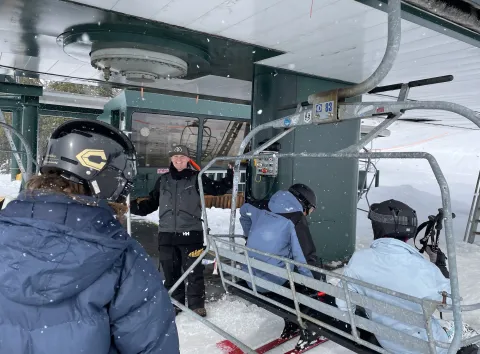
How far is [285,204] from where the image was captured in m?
3.14

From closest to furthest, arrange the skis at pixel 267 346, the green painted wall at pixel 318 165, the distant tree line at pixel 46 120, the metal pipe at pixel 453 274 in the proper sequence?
1. the metal pipe at pixel 453 274
2. the skis at pixel 267 346
3. the green painted wall at pixel 318 165
4. the distant tree line at pixel 46 120

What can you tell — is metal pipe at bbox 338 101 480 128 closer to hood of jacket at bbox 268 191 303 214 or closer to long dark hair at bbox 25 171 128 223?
hood of jacket at bbox 268 191 303 214

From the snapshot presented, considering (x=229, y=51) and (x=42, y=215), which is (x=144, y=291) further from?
(x=229, y=51)

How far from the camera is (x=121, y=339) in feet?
4.09

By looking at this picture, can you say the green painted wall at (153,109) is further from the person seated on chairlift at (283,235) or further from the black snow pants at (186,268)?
the person seated on chairlift at (283,235)

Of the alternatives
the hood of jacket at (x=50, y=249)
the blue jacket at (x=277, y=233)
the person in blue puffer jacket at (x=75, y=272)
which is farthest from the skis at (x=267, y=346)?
the hood of jacket at (x=50, y=249)

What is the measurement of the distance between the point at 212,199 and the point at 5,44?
229 inches

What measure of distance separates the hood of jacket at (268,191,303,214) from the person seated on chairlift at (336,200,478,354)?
2.79 ft

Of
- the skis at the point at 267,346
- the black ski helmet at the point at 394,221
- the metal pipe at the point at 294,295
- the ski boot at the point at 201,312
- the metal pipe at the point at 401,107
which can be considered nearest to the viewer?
the metal pipe at the point at 401,107

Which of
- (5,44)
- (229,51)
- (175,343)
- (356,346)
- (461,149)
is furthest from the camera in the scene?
(461,149)

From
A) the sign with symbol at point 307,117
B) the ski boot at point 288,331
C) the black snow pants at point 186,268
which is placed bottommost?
the ski boot at point 288,331

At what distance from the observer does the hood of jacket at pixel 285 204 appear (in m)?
3.14

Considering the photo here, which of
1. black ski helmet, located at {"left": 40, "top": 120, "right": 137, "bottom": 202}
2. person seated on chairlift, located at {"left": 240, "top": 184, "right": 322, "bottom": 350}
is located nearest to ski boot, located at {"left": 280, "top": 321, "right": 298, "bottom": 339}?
person seated on chairlift, located at {"left": 240, "top": 184, "right": 322, "bottom": 350}

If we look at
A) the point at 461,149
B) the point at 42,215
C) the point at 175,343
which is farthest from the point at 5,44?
the point at 461,149
